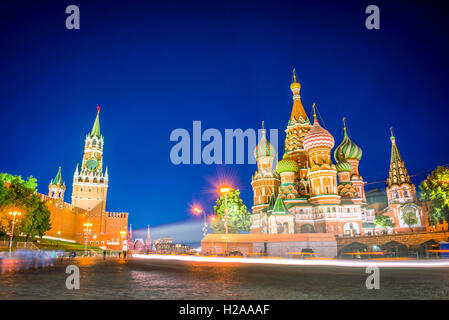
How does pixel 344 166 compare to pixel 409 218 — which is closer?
pixel 409 218

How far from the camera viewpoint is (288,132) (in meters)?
63.4

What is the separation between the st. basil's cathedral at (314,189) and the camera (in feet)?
160

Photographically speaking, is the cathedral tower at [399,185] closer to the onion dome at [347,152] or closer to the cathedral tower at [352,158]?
the cathedral tower at [352,158]

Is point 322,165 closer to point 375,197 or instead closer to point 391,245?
point 391,245

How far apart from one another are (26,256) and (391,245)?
35613 mm

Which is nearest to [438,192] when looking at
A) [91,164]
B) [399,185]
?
[399,185]

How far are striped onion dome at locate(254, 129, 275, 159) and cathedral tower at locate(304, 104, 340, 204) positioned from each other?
750 centimetres

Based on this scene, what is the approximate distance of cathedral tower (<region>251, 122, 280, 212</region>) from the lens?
56.3m

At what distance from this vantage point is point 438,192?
3338cm

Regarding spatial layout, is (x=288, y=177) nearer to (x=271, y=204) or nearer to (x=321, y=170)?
(x=271, y=204)

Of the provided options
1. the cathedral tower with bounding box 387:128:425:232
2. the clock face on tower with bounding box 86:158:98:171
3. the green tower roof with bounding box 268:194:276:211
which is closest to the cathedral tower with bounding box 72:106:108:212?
the clock face on tower with bounding box 86:158:98:171

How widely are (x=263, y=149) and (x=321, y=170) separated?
12485 mm

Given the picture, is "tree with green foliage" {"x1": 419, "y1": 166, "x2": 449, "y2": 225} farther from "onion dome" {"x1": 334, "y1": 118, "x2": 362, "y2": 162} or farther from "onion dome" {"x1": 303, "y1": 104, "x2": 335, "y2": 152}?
"onion dome" {"x1": 334, "y1": 118, "x2": 362, "y2": 162}

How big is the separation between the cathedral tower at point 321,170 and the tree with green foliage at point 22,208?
39.0m
